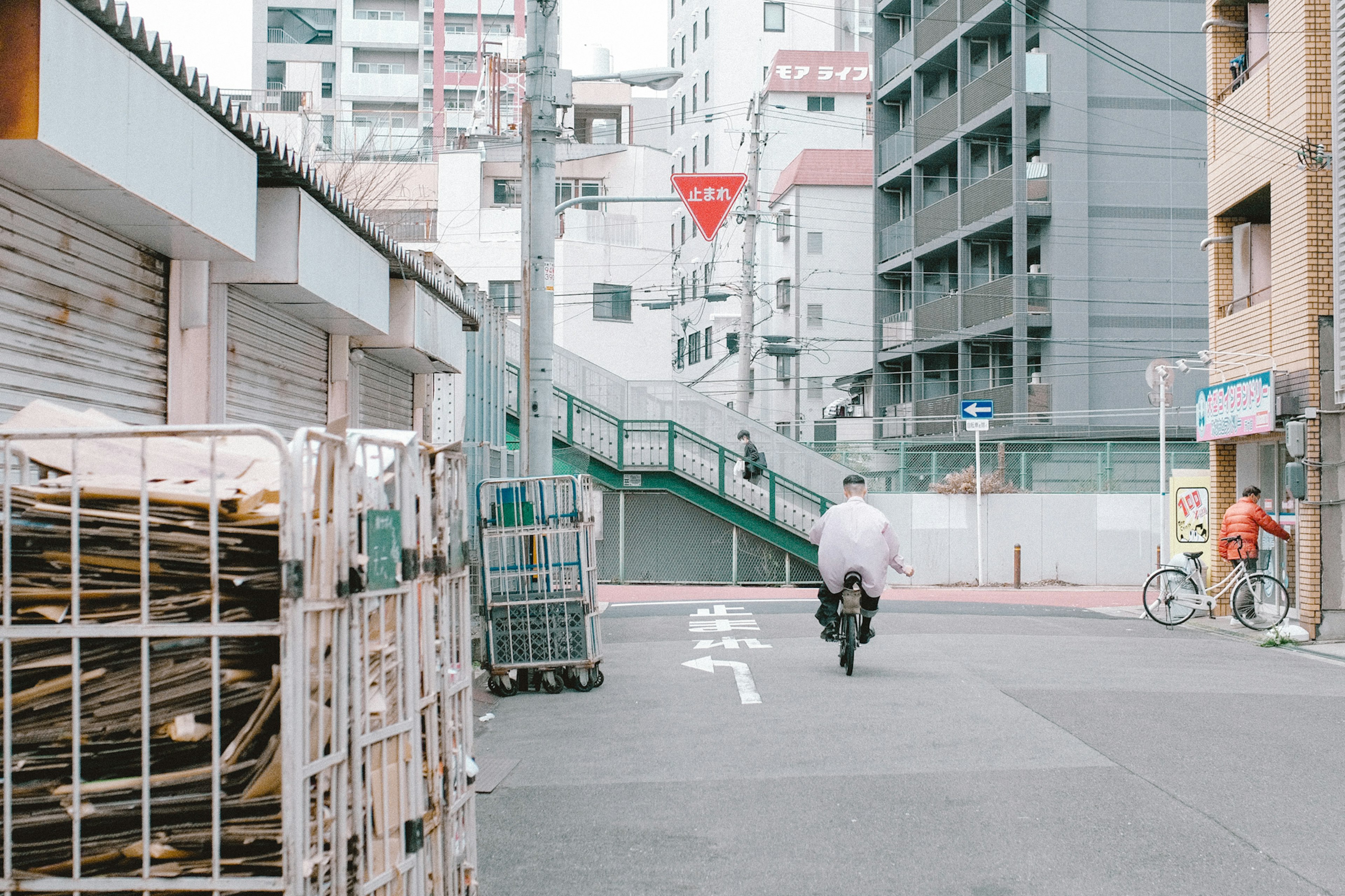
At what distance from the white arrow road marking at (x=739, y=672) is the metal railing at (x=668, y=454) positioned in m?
14.1

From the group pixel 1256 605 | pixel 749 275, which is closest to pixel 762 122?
pixel 749 275

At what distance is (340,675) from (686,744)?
→ 541cm

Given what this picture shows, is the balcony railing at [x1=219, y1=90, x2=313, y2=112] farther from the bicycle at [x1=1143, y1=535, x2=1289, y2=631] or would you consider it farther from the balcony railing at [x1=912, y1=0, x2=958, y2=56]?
the bicycle at [x1=1143, y1=535, x2=1289, y2=631]

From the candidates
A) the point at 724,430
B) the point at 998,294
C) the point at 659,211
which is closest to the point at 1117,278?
the point at 998,294

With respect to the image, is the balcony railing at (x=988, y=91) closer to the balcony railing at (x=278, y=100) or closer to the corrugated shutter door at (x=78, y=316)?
the balcony railing at (x=278, y=100)

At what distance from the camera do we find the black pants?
11.9 metres

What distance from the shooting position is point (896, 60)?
45031 millimetres

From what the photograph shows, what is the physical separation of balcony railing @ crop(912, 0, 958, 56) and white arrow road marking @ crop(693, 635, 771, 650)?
3056cm

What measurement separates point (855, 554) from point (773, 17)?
58.7 m

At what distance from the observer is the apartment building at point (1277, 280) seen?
52.7 feet

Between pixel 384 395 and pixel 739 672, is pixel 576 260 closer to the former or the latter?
pixel 384 395

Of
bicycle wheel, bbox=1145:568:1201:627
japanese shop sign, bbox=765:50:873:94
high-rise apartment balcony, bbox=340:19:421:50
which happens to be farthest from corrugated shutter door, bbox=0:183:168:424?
high-rise apartment balcony, bbox=340:19:421:50

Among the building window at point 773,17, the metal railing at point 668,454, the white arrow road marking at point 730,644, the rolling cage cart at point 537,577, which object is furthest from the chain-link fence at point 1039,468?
the building window at point 773,17

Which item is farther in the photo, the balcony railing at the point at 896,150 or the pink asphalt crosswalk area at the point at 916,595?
the balcony railing at the point at 896,150
